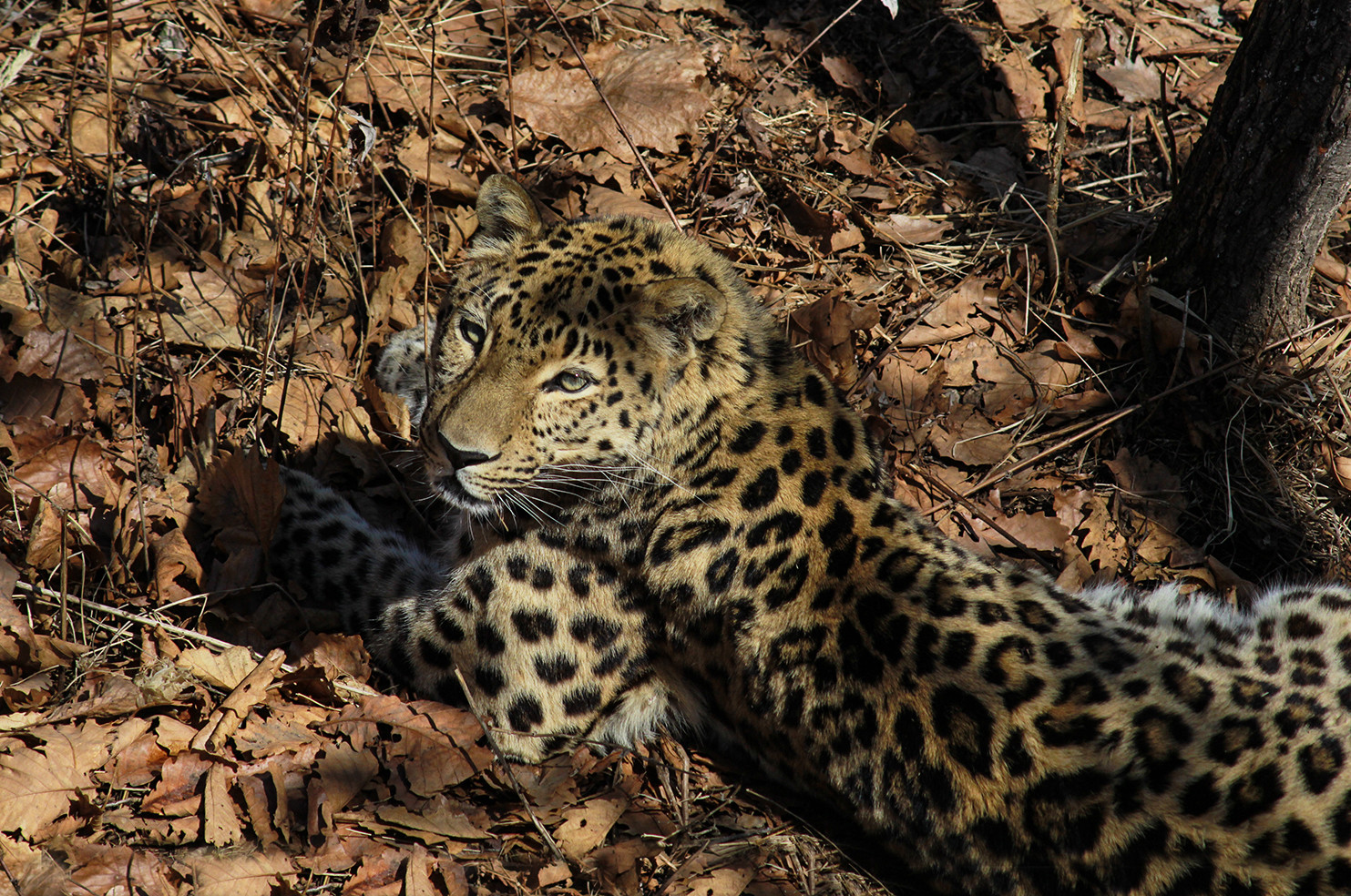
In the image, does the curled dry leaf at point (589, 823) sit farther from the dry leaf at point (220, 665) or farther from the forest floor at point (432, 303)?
the dry leaf at point (220, 665)

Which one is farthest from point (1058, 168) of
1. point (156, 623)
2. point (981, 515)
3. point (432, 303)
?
point (156, 623)

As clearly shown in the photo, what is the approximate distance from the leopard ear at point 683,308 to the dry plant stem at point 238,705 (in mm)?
2462

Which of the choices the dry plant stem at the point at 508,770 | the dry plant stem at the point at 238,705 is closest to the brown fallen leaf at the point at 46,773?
the dry plant stem at the point at 238,705

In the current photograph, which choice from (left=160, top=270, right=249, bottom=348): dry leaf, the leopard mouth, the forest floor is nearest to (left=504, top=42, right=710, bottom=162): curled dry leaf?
the forest floor

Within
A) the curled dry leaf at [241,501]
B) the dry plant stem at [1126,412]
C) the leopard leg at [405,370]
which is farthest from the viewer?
the leopard leg at [405,370]

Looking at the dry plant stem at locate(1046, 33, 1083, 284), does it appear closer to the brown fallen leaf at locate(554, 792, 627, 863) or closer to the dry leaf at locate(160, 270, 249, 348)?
the brown fallen leaf at locate(554, 792, 627, 863)

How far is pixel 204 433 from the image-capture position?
5.90 meters

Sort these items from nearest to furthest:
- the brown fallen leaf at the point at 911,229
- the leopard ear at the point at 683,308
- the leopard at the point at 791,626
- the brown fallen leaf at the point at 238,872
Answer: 1. the leopard at the point at 791,626
2. the brown fallen leaf at the point at 238,872
3. the leopard ear at the point at 683,308
4. the brown fallen leaf at the point at 911,229

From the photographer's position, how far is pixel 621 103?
298 inches

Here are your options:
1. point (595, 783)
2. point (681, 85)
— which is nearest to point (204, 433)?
point (595, 783)

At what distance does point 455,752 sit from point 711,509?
169cm

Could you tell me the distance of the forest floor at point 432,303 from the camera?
4.70 m

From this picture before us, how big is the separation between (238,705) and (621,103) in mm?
4882

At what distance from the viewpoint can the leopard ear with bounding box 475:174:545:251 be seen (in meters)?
4.96
